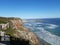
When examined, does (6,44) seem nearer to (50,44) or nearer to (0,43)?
(0,43)

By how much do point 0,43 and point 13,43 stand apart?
229 centimetres

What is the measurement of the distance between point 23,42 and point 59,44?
12.1 metres

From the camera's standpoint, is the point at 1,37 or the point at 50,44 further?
the point at 50,44

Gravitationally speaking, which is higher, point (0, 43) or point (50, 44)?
point (0, 43)

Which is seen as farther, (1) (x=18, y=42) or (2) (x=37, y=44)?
(2) (x=37, y=44)

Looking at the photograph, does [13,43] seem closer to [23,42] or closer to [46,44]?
[23,42]

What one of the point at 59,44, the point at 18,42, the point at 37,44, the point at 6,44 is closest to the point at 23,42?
the point at 18,42

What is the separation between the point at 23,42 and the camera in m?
27.1

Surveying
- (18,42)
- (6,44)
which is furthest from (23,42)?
(6,44)

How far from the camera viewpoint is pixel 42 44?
113 ft

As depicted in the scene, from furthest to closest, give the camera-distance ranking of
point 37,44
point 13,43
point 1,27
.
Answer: point 1,27 → point 37,44 → point 13,43

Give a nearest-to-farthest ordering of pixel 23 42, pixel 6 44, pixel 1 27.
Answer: pixel 6 44 → pixel 23 42 → pixel 1 27

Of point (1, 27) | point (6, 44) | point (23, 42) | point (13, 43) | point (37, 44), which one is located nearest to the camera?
point (6, 44)

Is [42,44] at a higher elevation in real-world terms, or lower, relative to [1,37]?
lower
